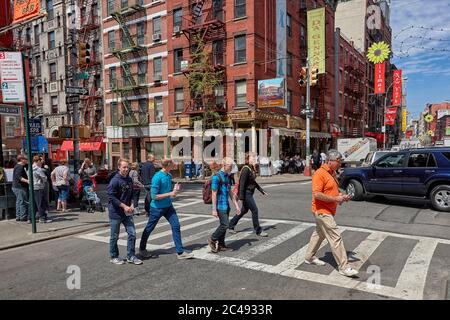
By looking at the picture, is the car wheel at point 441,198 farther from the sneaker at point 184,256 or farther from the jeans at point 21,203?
the jeans at point 21,203

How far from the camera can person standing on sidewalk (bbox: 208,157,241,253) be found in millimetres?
6375

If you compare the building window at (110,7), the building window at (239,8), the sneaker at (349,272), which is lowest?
the sneaker at (349,272)

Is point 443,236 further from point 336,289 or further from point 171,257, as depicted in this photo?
point 171,257

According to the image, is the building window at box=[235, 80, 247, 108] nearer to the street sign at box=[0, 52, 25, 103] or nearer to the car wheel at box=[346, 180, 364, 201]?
the car wheel at box=[346, 180, 364, 201]

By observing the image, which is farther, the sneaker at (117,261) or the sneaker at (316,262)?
the sneaker at (117,261)

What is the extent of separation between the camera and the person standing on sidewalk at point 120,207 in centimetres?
580

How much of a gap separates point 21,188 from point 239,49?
750 inches

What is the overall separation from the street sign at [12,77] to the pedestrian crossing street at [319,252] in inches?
149

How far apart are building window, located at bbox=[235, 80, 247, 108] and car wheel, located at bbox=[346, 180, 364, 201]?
14133 mm

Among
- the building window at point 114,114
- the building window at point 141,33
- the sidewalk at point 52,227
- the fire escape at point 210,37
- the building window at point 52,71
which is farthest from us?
the building window at point 52,71

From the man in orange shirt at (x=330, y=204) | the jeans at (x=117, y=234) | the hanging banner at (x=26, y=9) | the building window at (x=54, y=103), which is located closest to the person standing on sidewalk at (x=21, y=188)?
the hanging banner at (x=26, y=9)

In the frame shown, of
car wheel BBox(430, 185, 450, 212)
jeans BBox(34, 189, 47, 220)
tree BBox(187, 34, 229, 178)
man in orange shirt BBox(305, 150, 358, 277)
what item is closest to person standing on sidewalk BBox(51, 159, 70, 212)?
jeans BBox(34, 189, 47, 220)

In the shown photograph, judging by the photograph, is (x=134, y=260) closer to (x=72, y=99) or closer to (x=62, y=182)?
(x=62, y=182)
